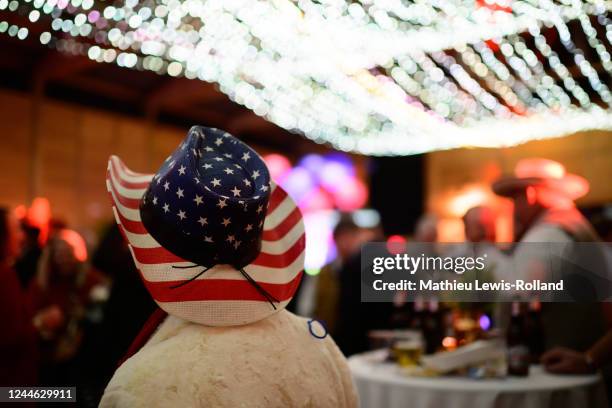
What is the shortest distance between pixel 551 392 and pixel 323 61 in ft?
14.2

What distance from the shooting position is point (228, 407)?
1.22 meters

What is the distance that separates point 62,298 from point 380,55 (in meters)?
3.73

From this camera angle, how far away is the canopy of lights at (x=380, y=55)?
4020 mm

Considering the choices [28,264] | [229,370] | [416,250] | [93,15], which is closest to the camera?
[229,370]

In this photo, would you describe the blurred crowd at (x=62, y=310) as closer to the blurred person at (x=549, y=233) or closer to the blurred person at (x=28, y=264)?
the blurred person at (x=28, y=264)

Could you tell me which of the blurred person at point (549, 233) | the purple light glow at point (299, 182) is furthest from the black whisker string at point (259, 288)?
the purple light glow at point (299, 182)

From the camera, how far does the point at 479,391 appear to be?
2152 millimetres

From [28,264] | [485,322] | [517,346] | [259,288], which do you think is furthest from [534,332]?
[28,264]

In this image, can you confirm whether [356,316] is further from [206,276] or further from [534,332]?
[206,276]

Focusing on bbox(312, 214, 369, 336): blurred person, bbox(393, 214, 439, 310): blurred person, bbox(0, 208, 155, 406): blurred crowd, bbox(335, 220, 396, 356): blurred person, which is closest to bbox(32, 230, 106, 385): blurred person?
bbox(0, 208, 155, 406): blurred crowd

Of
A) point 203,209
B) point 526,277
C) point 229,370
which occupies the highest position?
point 203,209

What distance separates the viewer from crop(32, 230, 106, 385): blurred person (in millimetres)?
3766

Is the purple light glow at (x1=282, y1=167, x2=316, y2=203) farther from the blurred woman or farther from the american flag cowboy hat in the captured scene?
the american flag cowboy hat

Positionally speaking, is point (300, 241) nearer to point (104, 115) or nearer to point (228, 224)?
point (228, 224)
